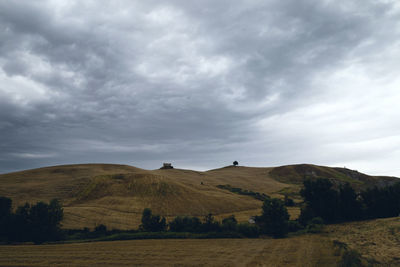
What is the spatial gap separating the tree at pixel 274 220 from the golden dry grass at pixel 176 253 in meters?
6.58

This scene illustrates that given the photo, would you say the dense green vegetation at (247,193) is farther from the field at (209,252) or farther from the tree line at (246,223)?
the field at (209,252)

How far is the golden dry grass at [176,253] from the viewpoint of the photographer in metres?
28.8

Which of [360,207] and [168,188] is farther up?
[168,188]

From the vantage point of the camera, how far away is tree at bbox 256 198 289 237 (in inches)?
1866

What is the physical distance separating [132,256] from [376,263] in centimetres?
2656

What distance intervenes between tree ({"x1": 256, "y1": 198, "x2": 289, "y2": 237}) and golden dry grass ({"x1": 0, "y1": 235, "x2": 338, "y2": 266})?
6.58 metres

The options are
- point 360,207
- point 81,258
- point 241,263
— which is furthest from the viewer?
point 360,207

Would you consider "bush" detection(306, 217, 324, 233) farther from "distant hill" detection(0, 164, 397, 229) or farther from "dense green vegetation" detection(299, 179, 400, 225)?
"distant hill" detection(0, 164, 397, 229)

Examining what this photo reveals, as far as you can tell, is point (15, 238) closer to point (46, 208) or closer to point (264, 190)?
point (46, 208)

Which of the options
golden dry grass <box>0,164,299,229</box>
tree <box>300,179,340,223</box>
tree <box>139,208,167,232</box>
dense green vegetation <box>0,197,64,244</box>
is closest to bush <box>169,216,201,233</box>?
tree <box>139,208,167,232</box>

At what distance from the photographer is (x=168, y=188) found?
299ft

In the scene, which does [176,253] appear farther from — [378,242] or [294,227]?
[294,227]

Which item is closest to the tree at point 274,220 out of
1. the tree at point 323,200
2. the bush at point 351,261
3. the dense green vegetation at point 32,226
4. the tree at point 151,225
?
the tree at point 323,200

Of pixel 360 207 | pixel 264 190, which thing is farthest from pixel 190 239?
pixel 264 190
